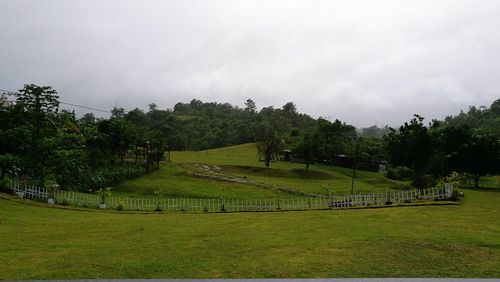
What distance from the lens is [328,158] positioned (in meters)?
62.8

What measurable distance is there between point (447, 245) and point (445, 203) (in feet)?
46.3

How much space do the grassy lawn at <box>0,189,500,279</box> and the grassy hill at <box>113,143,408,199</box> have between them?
20.6m

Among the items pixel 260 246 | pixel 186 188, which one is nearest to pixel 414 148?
pixel 186 188

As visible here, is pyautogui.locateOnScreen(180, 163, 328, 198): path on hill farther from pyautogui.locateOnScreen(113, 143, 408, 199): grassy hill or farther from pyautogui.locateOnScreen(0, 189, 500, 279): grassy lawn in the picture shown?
pyautogui.locateOnScreen(0, 189, 500, 279): grassy lawn

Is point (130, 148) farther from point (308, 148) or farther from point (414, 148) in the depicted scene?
point (414, 148)

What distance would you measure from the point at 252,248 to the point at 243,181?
33.7 meters

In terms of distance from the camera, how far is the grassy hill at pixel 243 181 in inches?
1560

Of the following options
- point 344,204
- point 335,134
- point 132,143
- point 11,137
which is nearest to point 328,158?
point 335,134

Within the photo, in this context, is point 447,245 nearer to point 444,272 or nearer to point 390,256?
point 390,256

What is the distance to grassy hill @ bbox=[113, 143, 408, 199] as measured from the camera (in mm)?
39625

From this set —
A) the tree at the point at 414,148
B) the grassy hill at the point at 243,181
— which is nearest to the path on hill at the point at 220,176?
the grassy hill at the point at 243,181

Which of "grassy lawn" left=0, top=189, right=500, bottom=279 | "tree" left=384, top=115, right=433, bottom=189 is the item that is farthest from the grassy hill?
"grassy lawn" left=0, top=189, right=500, bottom=279

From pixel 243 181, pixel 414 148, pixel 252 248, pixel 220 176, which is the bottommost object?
pixel 252 248

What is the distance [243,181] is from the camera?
45344 millimetres
